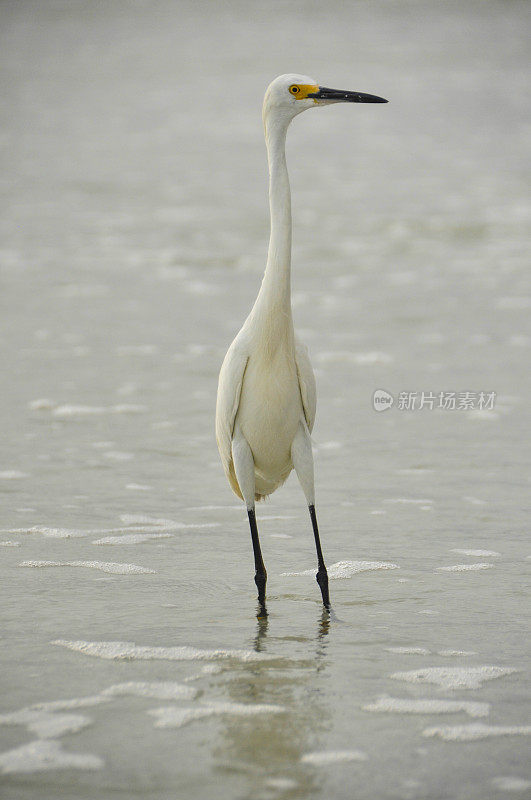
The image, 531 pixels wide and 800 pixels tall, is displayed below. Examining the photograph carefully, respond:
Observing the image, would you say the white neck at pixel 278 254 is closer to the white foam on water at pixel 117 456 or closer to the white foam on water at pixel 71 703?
the white foam on water at pixel 71 703

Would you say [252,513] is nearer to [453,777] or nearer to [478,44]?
[453,777]

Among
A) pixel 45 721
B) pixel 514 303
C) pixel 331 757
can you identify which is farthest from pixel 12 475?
pixel 514 303

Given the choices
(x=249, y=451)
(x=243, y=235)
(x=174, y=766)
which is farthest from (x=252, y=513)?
(x=243, y=235)

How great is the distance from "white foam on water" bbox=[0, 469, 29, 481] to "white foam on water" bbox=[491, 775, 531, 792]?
3.30 metres

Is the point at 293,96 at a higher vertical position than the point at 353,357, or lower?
higher

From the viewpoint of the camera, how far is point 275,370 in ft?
12.4

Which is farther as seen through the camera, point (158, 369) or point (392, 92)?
point (392, 92)

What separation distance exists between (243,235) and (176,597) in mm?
11252

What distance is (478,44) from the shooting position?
3578 cm

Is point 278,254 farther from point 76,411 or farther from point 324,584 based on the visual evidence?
point 76,411

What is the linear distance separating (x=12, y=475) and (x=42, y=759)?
2876mm

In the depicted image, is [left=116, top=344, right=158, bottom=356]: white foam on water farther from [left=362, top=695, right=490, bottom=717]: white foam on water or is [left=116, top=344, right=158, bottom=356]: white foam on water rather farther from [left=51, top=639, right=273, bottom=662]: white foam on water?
[left=362, top=695, right=490, bottom=717]: white foam on water

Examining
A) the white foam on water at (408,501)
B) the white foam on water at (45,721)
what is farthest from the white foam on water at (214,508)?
the white foam on water at (45,721)
